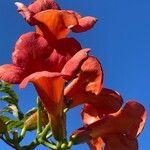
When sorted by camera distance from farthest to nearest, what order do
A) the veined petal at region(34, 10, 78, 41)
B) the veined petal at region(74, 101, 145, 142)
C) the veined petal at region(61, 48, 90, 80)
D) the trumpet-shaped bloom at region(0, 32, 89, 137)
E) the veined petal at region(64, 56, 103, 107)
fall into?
the veined petal at region(74, 101, 145, 142) → the veined petal at region(64, 56, 103, 107) → the veined petal at region(34, 10, 78, 41) → the trumpet-shaped bloom at region(0, 32, 89, 137) → the veined petal at region(61, 48, 90, 80)

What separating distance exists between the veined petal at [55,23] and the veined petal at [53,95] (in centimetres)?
19

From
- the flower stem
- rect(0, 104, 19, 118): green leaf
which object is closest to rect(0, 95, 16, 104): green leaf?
rect(0, 104, 19, 118): green leaf

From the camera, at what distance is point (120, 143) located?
2.65m

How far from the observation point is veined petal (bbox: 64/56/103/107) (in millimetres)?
2551

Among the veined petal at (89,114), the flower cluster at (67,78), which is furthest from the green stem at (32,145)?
the veined petal at (89,114)

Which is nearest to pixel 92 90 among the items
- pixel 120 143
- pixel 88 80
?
pixel 88 80

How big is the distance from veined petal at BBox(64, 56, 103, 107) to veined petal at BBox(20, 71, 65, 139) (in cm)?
8

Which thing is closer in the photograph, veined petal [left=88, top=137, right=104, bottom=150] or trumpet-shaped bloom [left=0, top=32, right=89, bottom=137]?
trumpet-shaped bloom [left=0, top=32, right=89, bottom=137]

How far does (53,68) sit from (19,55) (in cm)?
16

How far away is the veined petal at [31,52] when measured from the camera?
2.37m

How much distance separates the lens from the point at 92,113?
108 inches

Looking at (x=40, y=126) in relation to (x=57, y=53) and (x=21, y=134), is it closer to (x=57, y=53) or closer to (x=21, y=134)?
(x=21, y=134)

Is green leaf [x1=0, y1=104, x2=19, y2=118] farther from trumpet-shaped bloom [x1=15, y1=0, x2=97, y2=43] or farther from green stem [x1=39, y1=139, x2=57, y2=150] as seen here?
trumpet-shaped bloom [x1=15, y1=0, x2=97, y2=43]

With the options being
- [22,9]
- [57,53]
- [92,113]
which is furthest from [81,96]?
[22,9]
